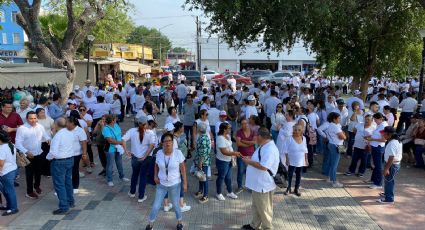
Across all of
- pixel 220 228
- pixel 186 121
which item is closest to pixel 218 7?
pixel 186 121

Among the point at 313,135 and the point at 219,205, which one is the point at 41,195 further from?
the point at 313,135

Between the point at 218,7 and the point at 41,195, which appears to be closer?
the point at 41,195

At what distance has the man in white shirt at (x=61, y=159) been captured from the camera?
6.21m

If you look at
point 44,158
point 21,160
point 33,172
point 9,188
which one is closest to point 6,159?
point 21,160

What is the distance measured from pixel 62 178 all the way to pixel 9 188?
0.87 metres

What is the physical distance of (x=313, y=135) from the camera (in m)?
9.30

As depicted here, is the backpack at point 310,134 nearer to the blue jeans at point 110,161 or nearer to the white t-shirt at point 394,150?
the white t-shirt at point 394,150

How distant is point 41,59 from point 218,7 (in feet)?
31.2

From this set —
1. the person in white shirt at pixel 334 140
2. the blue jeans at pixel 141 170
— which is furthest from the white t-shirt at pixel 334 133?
the blue jeans at pixel 141 170

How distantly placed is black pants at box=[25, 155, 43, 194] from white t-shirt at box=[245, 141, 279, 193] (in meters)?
4.30

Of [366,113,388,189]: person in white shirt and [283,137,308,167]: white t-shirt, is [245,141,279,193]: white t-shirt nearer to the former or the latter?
[283,137,308,167]: white t-shirt

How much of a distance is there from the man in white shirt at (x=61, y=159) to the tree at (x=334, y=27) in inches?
182

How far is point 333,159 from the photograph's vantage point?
8078mm

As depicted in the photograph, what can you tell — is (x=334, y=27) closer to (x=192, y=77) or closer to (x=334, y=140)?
(x=334, y=140)
